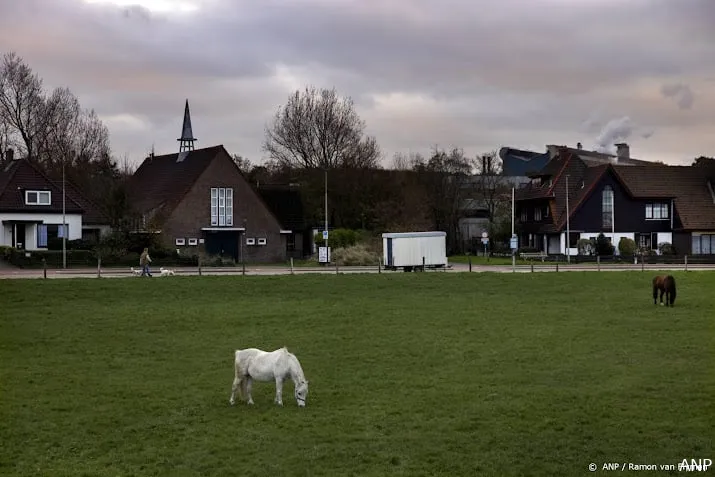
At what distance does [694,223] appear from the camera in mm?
84312

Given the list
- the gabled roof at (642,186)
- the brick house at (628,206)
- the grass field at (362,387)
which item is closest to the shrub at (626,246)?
the brick house at (628,206)

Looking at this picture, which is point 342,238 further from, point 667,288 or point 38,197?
point 667,288

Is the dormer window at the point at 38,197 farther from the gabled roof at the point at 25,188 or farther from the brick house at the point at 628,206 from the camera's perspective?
the brick house at the point at 628,206

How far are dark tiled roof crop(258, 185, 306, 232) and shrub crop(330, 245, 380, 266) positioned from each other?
63.2ft

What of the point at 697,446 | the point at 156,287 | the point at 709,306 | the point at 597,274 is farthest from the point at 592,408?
the point at 597,274

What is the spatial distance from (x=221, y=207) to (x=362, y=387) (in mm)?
62689

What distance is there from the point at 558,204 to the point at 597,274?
36398 millimetres

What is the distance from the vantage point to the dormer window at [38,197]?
73812 millimetres

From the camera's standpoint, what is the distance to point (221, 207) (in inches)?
3152

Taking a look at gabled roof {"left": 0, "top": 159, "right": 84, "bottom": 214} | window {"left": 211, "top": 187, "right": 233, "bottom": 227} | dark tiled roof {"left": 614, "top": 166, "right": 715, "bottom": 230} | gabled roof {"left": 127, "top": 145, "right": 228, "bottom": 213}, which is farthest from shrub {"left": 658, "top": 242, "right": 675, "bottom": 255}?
gabled roof {"left": 0, "top": 159, "right": 84, "bottom": 214}

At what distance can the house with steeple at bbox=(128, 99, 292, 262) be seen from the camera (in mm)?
77750

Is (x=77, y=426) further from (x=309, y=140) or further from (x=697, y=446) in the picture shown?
(x=309, y=140)

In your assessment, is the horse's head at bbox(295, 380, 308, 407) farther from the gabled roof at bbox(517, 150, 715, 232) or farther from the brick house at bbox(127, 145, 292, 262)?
the gabled roof at bbox(517, 150, 715, 232)

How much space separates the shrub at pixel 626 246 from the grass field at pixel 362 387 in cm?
4483
